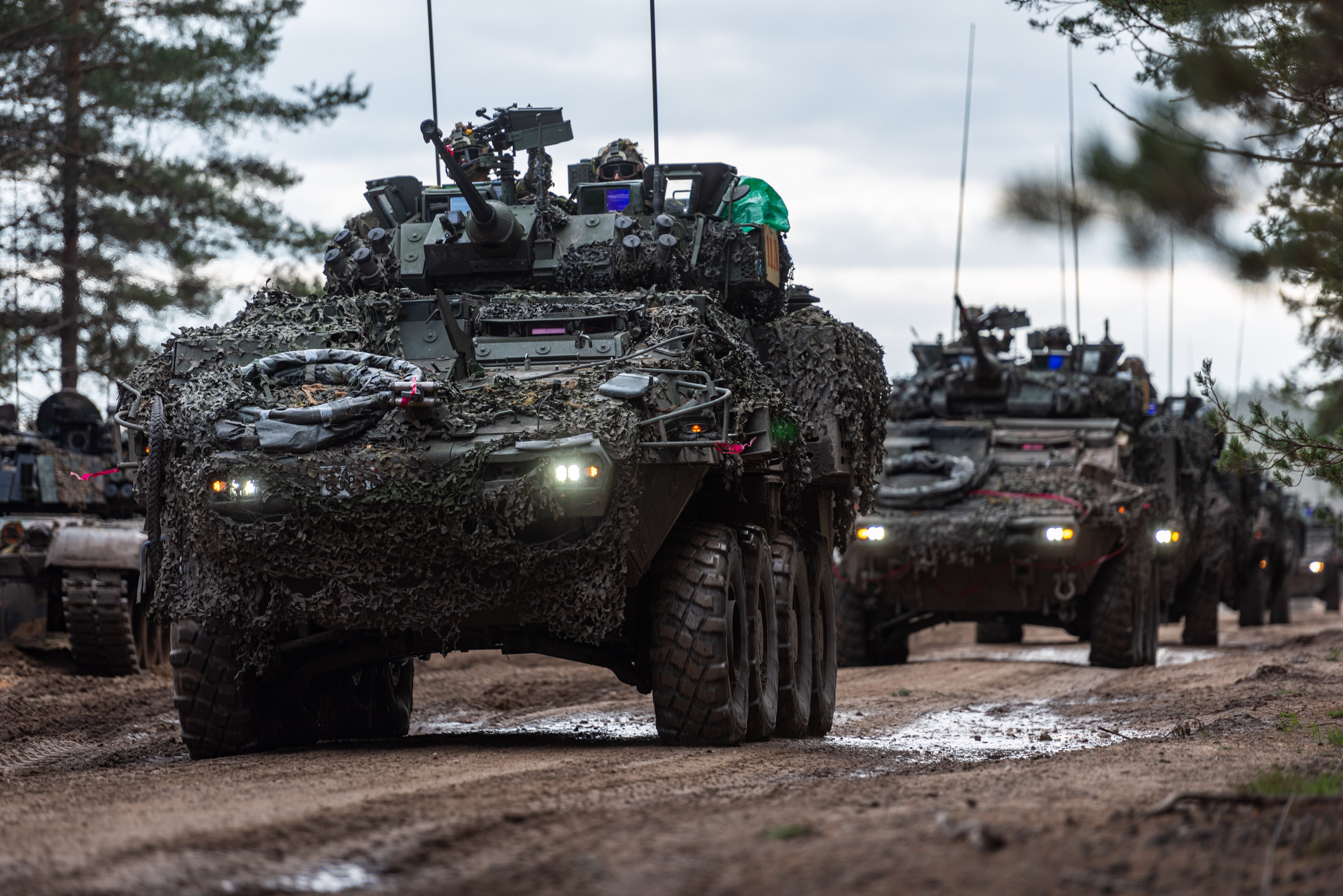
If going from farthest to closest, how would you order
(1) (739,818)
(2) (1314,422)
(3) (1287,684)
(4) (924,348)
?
(2) (1314,422), (4) (924,348), (3) (1287,684), (1) (739,818)

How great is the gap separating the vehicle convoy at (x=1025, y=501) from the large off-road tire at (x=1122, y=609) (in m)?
0.02

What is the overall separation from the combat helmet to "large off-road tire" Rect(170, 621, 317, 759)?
4.11 m

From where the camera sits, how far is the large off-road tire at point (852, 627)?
16.8 meters

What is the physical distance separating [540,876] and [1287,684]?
10.3 metres

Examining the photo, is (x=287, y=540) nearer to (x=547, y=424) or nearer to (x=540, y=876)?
(x=547, y=424)

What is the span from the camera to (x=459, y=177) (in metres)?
9.95

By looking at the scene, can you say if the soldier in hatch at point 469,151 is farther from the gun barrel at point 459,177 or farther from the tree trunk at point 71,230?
the tree trunk at point 71,230

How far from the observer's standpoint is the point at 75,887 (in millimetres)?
4652

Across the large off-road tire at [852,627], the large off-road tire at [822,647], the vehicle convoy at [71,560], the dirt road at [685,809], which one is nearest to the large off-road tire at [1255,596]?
the large off-road tire at [852,627]

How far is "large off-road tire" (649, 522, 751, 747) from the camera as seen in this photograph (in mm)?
8445

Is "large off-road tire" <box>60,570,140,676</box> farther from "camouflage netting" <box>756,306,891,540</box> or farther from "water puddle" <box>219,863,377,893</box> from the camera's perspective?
"water puddle" <box>219,863,377,893</box>

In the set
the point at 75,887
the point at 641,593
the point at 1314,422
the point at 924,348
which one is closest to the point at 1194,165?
the point at 641,593

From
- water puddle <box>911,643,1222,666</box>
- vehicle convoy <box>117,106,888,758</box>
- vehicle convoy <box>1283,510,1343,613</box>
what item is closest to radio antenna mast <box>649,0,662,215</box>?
vehicle convoy <box>117,106,888,758</box>

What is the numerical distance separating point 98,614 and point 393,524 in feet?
26.7
